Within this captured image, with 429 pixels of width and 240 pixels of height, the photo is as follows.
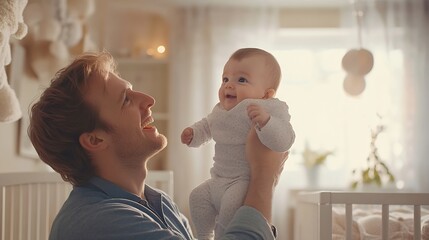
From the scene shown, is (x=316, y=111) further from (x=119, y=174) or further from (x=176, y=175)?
(x=119, y=174)

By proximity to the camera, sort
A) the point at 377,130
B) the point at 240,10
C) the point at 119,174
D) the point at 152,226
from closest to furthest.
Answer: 1. the point at 152,226
2. the point at 119,174
3. the point at 377,130
4. the point at 240,10

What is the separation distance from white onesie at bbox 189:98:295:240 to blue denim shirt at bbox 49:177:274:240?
0.12 metres

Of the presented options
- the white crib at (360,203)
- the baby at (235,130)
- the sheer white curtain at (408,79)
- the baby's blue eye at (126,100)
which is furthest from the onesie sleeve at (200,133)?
the sheer white curtain at (408,79)

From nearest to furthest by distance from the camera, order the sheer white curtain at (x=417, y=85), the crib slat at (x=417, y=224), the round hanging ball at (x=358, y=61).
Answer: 1. the crib slat at (x=417, y=224)
2. the round hanging ball at (x=358, y=61)
3. the sheer white curtain at (x=417, y=85)

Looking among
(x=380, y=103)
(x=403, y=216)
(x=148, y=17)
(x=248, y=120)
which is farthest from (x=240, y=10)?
(x=248, y=120)

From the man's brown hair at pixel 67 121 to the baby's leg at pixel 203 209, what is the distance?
28cm

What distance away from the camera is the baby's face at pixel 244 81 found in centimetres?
164

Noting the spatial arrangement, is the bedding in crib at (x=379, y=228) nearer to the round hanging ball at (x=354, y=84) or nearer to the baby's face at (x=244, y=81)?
the baby's face at (x=244, y=81)

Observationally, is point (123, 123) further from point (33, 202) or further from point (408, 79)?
point (408, 79)

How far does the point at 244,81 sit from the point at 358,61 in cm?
205

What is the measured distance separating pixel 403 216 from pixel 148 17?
8.89ft

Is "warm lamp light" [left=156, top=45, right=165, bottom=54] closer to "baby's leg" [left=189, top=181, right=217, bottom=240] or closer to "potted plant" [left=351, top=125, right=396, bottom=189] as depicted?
"potted plant" [left=351, top=125, right=396, bottom=189]

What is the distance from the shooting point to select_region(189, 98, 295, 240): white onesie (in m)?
1.53

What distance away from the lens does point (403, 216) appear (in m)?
2.62
